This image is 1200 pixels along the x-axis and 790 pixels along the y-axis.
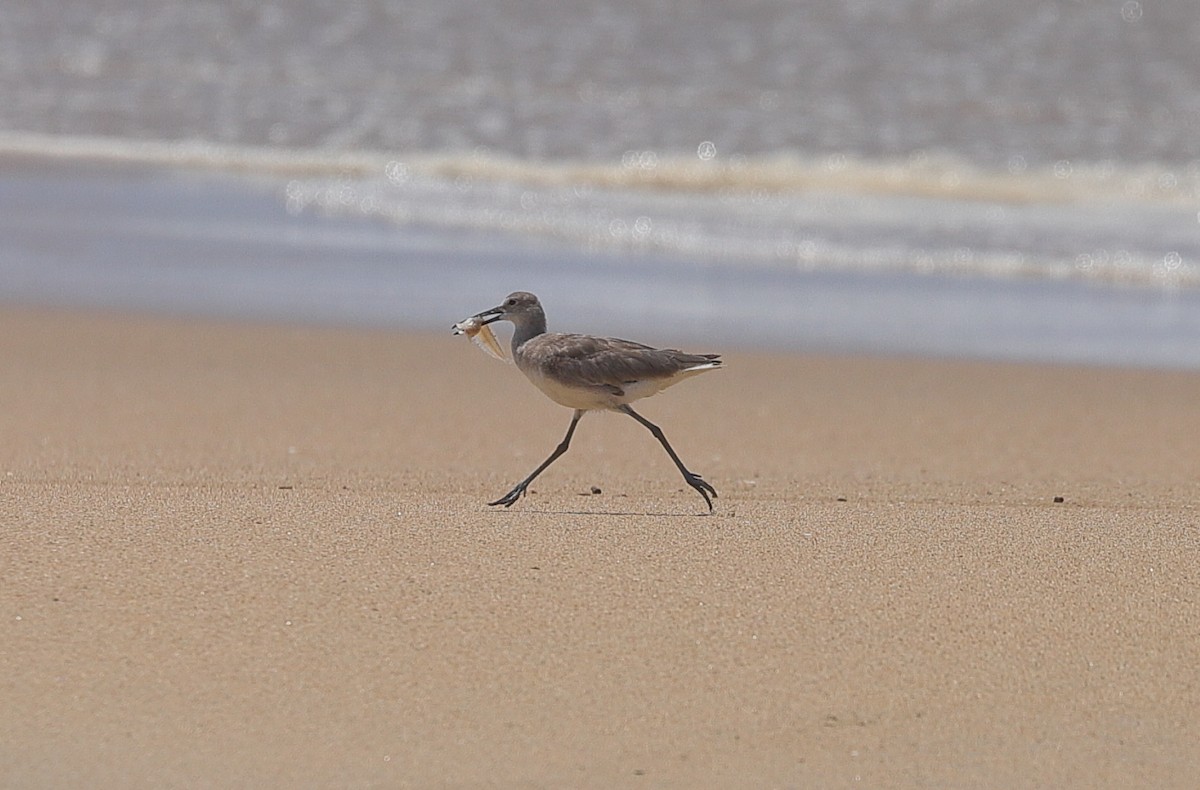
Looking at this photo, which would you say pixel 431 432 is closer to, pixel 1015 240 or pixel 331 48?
pixel 1015 240

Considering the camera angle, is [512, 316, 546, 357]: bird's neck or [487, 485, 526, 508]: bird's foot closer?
[487, 485, 526, 508]: bird's foot

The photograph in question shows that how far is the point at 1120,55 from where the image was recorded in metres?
19.4

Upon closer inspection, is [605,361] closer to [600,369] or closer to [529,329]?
[600,369]

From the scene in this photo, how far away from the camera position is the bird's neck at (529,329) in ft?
18.2

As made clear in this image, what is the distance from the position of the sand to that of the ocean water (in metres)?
3.28

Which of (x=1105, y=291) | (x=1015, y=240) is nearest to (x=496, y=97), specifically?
(x=1015, y=240)

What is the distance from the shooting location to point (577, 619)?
3.98 meters

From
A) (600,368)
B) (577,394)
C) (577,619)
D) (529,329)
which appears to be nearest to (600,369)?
(600,368)

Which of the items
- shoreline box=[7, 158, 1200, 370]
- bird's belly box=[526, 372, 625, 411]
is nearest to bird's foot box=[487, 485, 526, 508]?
bird's belly box=[526, 372, 625, 411]

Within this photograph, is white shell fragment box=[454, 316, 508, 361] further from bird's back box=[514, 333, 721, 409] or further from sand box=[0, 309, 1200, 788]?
sand box=[0, 309, 1200, 788]

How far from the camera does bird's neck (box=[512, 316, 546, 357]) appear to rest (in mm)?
5555

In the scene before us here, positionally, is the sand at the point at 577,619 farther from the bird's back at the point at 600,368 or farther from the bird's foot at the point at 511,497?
the bird's back at the point at 600,368

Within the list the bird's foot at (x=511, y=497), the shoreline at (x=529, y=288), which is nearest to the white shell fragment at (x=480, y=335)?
the bird's foot at (x=511, y=497)

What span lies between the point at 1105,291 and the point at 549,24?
34.2 feet
